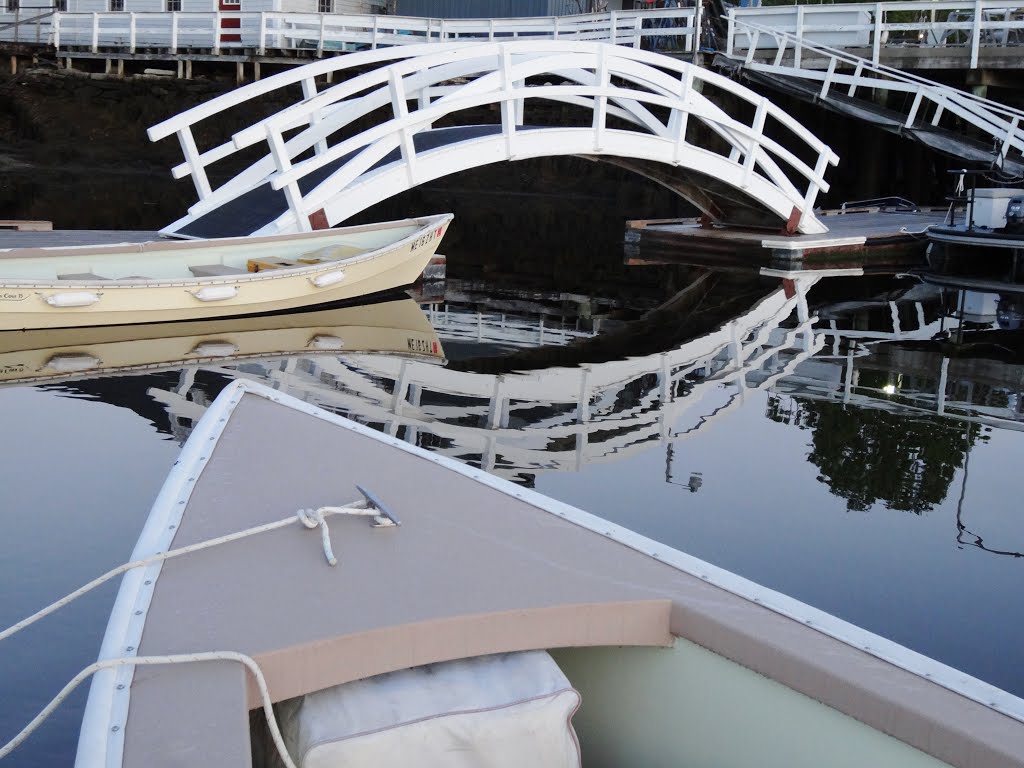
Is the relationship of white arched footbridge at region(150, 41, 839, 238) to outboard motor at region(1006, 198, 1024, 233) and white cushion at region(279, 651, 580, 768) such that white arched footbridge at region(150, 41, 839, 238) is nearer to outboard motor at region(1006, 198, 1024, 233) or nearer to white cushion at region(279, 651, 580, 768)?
outboard motor at region(1006, 198, 1024, 233)

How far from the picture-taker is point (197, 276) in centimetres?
1008

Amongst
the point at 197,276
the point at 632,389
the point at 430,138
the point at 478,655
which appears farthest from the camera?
the point at 430,138

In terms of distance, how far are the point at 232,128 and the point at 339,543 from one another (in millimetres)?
27325

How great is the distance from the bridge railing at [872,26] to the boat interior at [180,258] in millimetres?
12684

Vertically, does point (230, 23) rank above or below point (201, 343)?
above

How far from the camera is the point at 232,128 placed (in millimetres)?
28688

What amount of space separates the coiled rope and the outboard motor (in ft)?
42.0

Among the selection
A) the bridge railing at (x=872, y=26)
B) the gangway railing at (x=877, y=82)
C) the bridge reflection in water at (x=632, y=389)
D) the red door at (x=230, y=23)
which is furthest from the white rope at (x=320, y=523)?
the red door at (x=230, y=23)

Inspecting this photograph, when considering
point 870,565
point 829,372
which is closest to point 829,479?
point 870,565

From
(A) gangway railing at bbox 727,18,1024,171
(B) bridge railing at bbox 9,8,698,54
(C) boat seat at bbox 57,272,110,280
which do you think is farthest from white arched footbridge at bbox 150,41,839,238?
(B) bridge railing at bbox 9,8,698,54

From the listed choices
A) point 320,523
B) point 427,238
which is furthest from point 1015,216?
point 320,523

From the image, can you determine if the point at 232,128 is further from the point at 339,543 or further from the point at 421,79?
the point at 339,543

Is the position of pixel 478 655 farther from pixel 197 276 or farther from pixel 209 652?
pixel 197 276

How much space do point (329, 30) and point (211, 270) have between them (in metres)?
19.1
